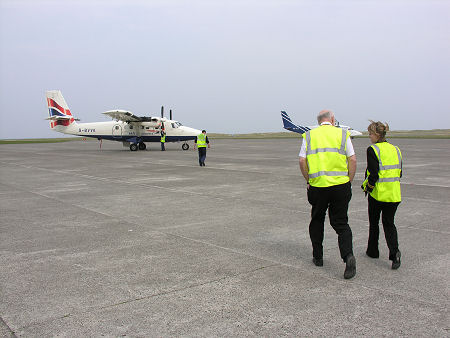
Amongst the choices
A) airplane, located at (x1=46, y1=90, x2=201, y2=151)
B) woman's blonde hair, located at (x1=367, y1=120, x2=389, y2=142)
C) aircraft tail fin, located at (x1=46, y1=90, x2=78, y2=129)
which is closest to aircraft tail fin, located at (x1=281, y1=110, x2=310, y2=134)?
airplane, located at (x1=46, y1=90, x2=201, y2=151)

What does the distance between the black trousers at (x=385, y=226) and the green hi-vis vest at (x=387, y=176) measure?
93mm

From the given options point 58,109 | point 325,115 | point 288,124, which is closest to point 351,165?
point 325,115

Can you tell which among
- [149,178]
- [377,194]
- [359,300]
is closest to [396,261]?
[377,194]

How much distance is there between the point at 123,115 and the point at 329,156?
2807 centimetres

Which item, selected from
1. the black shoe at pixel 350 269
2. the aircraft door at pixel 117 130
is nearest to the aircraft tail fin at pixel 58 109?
the aircraft door at pixel 117 130

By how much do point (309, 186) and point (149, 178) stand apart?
1019cm

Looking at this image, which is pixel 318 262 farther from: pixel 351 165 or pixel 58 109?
pixel 58 109

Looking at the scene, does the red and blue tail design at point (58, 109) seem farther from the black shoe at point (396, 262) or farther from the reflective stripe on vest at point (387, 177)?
the black shoe at point (396, 262)

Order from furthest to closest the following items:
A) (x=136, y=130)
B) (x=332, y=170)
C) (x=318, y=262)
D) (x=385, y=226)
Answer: (x=136, y=130), (x=385, y=226), (x=318, y=262), (x=332, y=170)

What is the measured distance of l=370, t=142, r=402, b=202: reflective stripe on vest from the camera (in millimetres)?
5043

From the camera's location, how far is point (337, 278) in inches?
181

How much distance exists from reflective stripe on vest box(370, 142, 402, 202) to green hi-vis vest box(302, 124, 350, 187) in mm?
517

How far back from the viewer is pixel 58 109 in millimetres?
34406

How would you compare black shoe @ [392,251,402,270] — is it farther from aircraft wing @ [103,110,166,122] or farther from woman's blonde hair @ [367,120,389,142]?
aircraft wing @ [103,110,166,122]
